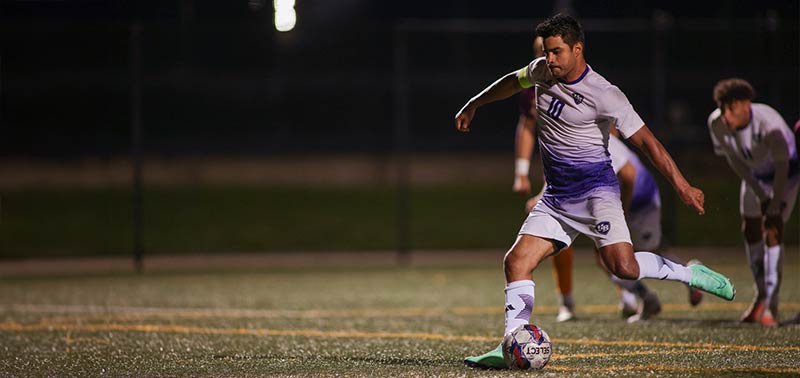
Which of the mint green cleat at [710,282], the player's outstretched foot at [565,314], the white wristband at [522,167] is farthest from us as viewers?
the white wristband at [522,167]

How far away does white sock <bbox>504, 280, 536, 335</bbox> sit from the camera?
6656 millimetres

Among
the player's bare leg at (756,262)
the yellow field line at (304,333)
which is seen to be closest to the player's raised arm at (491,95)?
the yellow field line at (304,333)

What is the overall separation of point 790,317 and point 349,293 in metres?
4.45

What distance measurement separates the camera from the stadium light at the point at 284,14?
20.0 metres

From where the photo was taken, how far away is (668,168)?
6430 mm

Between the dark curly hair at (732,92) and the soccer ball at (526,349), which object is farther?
the dark curly hair at (732,92)

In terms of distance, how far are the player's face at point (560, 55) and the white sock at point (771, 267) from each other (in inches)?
125

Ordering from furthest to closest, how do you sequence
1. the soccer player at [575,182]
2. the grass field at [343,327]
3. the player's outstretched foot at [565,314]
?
the player's outstretched foot at [565,314], the grass field at [343,327], the soccer player at [575,182]

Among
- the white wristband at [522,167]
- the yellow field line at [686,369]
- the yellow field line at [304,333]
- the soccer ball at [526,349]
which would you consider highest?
the white wristband at [522,167]

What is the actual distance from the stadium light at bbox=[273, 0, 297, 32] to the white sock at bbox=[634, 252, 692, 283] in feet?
44.9

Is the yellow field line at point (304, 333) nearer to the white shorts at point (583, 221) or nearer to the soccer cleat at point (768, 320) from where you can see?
the soccer cleat at point (768, 320)

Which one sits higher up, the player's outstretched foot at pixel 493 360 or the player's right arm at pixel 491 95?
the player's right arm at pixel 491 95

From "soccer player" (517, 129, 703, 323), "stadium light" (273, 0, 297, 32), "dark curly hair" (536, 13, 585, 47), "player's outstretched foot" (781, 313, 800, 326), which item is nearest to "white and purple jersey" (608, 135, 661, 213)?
"soccer player" (517, 129, 703, 323)

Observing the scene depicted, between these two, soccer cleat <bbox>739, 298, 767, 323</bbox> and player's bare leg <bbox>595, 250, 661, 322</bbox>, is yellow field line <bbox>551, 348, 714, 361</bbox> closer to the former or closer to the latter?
soccer cleat <bbox>739, 298, 767, 323</bbox>
